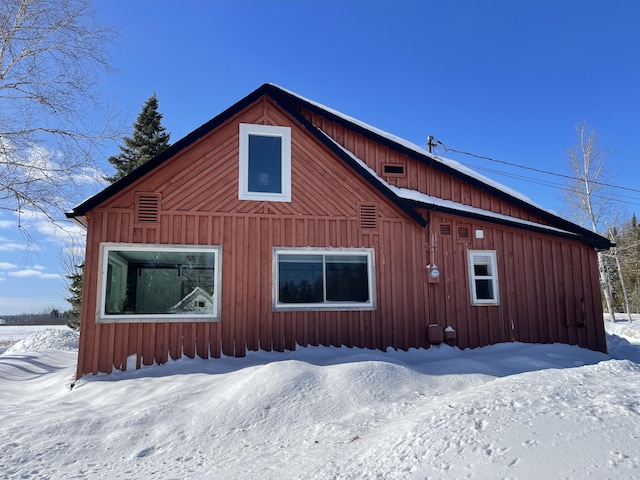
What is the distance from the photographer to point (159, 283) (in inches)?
323

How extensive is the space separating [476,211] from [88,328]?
778cm

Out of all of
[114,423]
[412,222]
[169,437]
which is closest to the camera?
[169,437]

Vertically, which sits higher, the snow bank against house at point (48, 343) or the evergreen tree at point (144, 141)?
the evergreen tree at point (144, 141)

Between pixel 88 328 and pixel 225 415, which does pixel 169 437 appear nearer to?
pixel 225 415

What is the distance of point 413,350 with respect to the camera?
8.84m

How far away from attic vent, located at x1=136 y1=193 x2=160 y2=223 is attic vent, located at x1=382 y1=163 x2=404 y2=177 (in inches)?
193

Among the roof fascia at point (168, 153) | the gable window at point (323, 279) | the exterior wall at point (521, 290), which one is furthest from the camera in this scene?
the exterior wall at point (521, 290)

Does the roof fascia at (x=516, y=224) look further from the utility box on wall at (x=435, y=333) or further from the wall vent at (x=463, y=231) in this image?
the utility box on wall at (x=435, y=333)

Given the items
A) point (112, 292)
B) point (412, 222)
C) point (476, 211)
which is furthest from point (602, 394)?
point (112, 292)

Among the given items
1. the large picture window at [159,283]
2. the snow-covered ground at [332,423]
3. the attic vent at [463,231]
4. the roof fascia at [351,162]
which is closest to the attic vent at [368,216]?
the roof fascia at [351,162]

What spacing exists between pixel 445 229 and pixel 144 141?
1892 centimetres

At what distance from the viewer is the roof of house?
826 cm

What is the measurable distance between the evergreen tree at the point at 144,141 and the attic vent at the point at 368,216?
656 inches

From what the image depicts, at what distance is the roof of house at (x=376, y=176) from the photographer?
8258 millimetres
